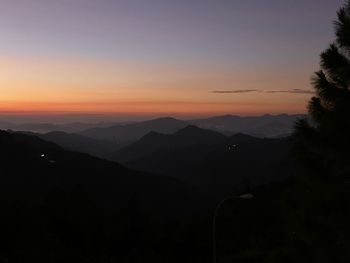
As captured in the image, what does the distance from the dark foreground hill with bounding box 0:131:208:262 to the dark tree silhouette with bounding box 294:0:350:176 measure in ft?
94.8

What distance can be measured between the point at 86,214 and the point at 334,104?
68.0 meters

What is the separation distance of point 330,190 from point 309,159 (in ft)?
4.51

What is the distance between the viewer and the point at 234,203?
101 m

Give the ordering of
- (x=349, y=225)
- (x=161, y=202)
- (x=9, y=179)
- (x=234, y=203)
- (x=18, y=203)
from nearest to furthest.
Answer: (x=349, y=225)
(x=18, y=203)
(x=234, y=203)
(x=9, y=179)
(x=161, y=202)

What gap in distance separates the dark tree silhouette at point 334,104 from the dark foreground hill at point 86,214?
28.9m

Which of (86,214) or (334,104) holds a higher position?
(334,104)

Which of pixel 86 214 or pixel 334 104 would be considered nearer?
pixel 334 104

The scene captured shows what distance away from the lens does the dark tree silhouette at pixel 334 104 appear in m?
12.3

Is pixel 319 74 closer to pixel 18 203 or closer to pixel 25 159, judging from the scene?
pixel 18 203

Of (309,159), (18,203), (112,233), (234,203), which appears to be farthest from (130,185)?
(309,159)

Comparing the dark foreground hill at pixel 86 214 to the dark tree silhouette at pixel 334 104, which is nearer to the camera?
the dark tree silhouette at pixel 334 104

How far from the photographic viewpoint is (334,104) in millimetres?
12930

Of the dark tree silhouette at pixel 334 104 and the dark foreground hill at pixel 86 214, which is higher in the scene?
the dark tree silhouette at pixel 334 104

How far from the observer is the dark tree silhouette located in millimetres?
12305
